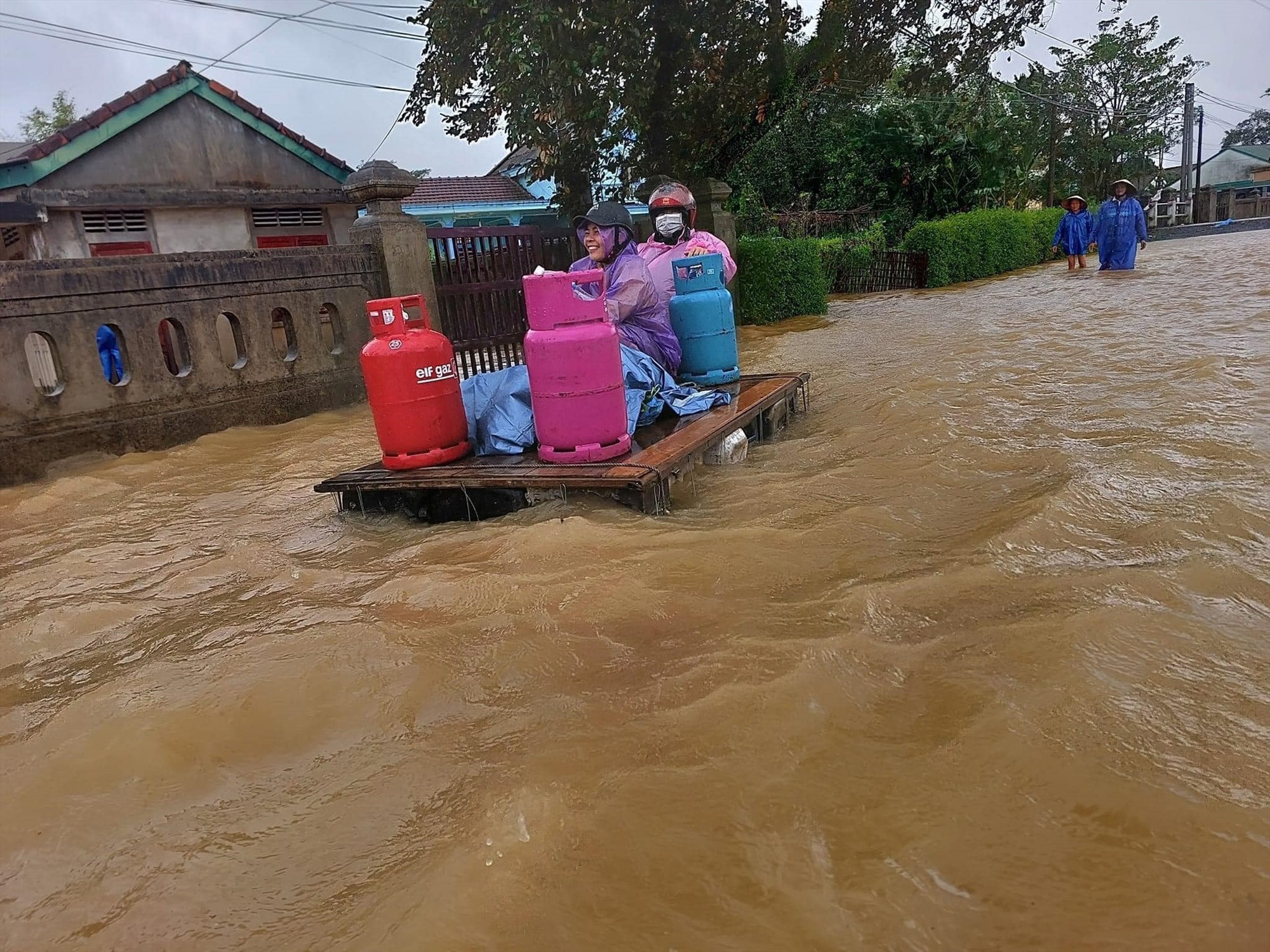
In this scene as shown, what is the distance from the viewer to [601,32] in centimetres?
1038

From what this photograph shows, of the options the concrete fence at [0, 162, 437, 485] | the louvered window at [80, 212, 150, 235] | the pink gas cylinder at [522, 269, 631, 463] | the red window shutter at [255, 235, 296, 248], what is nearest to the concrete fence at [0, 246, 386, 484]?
the concrete fence at [0, 162, 437, 485]

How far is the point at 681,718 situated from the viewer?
7.18ft

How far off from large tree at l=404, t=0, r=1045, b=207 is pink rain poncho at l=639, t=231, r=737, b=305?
5.05 meters

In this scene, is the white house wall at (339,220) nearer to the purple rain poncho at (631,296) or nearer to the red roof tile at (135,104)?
the red roof tile at (135,104)

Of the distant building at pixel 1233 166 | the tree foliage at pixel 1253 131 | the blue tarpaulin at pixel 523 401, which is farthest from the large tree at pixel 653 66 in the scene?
the tree foliage at pixel 1253 131

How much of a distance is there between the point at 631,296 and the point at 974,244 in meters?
15.2

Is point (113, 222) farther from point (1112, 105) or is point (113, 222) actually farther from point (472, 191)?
point (1112, 105)

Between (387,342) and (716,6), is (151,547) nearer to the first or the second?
(387,342)

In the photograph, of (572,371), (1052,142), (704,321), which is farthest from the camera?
(1052,142)

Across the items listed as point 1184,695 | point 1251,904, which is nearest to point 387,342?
point 1184,695

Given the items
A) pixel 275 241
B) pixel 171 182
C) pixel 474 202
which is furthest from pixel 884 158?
pixel 171 182

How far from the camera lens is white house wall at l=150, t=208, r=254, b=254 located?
1155 cm

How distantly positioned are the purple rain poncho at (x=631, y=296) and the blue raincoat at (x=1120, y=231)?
12.3m

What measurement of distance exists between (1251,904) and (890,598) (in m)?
1.38
